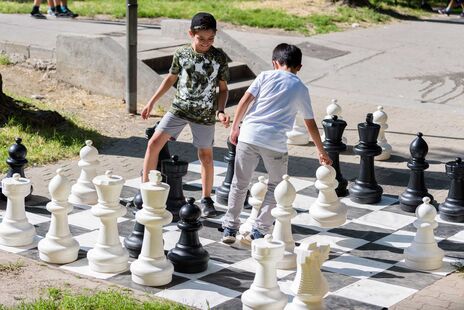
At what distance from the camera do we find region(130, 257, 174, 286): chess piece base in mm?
6031

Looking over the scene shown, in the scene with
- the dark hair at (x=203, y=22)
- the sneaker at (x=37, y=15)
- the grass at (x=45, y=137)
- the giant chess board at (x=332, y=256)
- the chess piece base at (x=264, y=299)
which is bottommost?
the giant chess board at (x=332, y=256)

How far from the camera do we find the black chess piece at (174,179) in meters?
7.25

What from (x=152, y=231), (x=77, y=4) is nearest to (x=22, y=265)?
(x=152, y=231)

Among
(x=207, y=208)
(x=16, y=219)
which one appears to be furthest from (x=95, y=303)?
(x=207, y=208)

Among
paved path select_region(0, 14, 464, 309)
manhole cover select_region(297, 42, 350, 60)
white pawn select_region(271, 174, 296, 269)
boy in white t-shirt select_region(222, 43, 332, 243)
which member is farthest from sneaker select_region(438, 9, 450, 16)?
white pawn select_region(271, 174, 296, 269)

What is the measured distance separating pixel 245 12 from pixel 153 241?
1188 centimetres

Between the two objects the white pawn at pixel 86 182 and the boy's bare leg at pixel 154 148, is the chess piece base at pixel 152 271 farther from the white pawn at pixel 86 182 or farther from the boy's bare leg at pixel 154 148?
the white pawn at pixel 86 182

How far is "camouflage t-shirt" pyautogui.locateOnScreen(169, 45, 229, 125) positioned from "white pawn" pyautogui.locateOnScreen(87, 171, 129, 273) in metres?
1.32

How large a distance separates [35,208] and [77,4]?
11.3m

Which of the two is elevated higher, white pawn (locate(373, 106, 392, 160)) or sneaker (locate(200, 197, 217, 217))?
white pawn (locate(373, 106, 392, 160))

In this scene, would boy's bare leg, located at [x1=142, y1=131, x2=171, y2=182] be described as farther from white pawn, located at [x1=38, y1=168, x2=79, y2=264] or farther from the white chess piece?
the white chess piece

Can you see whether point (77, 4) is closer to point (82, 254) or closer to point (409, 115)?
point (409, 115)

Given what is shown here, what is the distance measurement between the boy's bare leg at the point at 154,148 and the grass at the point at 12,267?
1487 mm

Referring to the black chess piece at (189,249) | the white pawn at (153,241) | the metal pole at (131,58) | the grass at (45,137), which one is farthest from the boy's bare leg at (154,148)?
the metal pole at (131,58)
